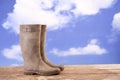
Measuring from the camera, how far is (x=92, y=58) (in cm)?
264

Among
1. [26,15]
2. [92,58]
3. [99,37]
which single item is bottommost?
[92,58]

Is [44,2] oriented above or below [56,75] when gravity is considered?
above

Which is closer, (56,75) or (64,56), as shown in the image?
(56,75)

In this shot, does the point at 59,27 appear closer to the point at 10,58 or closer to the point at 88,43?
the point at 88,43

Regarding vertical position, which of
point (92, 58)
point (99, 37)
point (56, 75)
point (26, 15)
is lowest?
point (56, 75)

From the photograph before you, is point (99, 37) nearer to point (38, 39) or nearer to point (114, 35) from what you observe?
point (114, 35)

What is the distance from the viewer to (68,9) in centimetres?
261

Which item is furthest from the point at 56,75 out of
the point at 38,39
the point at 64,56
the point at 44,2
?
the point at 44,2

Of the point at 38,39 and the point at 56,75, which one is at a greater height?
the point at 38,39

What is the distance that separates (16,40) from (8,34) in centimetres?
10

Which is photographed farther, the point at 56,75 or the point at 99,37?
the point at 99,37

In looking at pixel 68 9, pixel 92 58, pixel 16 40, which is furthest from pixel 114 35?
pixel 16 40

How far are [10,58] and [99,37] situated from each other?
35.7 inches

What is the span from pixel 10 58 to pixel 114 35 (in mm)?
1059
